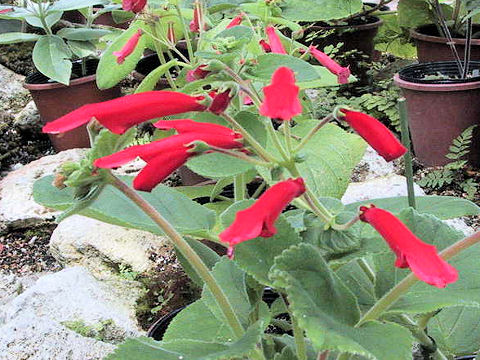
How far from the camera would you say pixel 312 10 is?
2.01 m

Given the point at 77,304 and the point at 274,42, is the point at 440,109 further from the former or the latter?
the point at 77,304

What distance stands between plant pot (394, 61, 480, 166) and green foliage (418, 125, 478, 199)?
72 millimetres

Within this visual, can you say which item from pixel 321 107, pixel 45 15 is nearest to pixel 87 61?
pixel 45 15

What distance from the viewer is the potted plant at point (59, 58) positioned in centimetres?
249

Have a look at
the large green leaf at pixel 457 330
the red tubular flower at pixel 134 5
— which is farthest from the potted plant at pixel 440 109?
the large green leaf at pixel 457 330

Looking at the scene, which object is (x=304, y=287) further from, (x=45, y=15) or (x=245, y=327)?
(x=45, y=15)

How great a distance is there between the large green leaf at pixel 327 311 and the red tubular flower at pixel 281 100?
12cm

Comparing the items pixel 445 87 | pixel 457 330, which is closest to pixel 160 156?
pixel 457 330

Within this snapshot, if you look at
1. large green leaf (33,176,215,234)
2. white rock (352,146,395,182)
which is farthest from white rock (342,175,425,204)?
large green leaf (33,176,215,234)

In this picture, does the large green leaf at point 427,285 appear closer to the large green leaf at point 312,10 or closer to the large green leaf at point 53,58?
the large green leaf at point 312,10

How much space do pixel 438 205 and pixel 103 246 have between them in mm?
1032

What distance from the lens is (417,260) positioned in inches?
17.1

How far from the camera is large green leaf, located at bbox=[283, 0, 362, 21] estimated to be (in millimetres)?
1968

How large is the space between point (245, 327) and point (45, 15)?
2.23 metres
